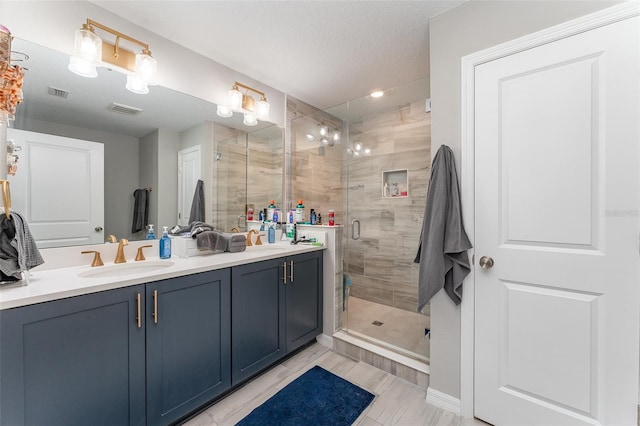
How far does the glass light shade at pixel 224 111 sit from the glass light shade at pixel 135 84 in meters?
0.56

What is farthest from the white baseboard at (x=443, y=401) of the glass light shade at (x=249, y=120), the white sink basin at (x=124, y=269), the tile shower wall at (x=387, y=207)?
the glass light shade at (x=249, y=120)

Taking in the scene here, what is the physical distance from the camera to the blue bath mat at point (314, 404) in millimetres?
1536

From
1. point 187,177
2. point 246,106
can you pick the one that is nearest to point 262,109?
point 246,106

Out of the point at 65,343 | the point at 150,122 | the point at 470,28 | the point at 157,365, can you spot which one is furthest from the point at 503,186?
the point at 150,122

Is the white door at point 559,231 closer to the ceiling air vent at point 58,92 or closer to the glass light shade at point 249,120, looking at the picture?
the glass light shade at point 249,120

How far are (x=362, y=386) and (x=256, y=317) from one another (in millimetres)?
906

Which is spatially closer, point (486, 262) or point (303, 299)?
point (486, 262)

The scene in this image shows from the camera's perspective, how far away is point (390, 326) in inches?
102

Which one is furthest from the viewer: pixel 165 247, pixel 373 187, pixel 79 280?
pixel 373 187

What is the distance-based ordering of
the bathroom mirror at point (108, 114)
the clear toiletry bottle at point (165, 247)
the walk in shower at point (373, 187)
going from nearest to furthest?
the bathroom mirror at point (108, 114) < the clear toiletry bottle at point (165, 247) < the walk in shower at point (373, 187)

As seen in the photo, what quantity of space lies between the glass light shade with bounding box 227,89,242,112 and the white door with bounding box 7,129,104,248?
104cm

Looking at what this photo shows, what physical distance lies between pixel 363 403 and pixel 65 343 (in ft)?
5.36

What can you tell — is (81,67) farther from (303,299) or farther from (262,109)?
(303,299)

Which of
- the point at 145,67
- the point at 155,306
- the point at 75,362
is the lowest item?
the point at 75,362
